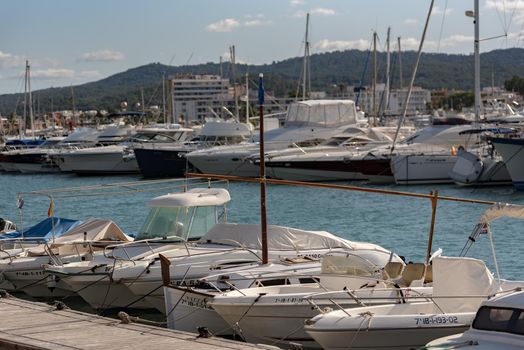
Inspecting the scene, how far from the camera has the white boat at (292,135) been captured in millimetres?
73000

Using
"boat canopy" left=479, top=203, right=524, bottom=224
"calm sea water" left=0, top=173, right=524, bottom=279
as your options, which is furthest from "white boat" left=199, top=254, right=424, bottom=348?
"calm sea water" left=0, top=173, right=524, bottom=279

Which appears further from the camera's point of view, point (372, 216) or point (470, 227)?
point (372, 216)

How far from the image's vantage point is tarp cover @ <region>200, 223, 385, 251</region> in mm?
25109

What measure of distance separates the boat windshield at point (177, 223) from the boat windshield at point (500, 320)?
12836mm

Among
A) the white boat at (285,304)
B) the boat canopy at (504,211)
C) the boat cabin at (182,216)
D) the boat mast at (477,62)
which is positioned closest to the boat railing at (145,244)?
the boat cabin at (182,216)

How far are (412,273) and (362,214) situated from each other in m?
29.3

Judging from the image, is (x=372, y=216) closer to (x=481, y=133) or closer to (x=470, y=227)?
(x=470, y=227)

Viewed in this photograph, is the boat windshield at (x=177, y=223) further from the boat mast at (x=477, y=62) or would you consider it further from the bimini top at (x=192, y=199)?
the boat mast at (x=477, y=62)

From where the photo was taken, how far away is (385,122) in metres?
105

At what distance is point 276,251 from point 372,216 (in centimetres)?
2458

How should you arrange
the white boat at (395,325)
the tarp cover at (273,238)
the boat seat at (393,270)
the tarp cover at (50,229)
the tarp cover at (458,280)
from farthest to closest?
the tarp cover at (50,229)
the tarp cover at (273,238)
the boat seat at (393,270)
the tarp cover at (458,280)
the white boat at (395,325)

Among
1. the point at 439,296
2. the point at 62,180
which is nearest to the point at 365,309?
the point at 439,296

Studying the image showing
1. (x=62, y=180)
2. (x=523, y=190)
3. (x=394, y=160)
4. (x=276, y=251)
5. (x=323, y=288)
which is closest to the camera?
(x=323, y=288)

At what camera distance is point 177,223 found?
2658 cm
